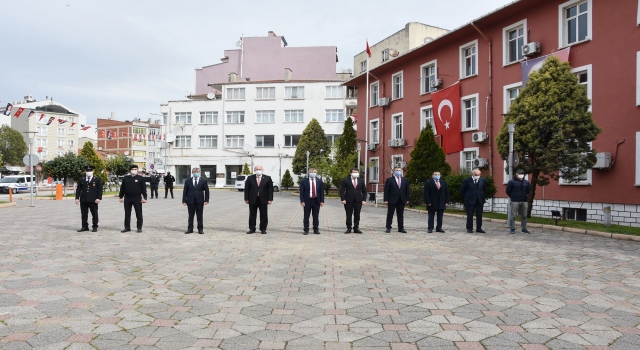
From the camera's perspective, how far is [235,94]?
194ft

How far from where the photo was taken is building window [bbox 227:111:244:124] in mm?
59125

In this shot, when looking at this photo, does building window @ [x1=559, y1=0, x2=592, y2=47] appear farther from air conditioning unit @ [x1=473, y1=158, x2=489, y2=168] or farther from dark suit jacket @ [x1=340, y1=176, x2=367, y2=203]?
dark suit jacket @ [x1=340, y1=176, x2=367, y2=203]

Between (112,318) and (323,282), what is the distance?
2837mm

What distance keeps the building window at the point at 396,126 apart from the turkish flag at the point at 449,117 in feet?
16.4

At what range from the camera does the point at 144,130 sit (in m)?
112

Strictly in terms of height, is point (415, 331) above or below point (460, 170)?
below

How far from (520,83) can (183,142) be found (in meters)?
46.8

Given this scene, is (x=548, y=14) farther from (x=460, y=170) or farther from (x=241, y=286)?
(x=241, y=286)

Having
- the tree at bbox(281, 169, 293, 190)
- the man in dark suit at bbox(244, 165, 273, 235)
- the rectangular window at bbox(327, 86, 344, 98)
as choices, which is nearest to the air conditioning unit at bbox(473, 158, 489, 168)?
the man in dark suit at bbox(244, 165, 273, 235)

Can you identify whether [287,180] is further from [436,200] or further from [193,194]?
[193,194]

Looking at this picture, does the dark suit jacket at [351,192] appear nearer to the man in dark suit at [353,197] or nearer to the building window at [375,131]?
the man in dark suit at [353,197]

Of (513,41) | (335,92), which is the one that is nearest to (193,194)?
(513,41)

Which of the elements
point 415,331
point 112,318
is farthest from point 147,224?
point 415,331

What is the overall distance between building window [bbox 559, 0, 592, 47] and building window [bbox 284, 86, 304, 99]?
131 feet
